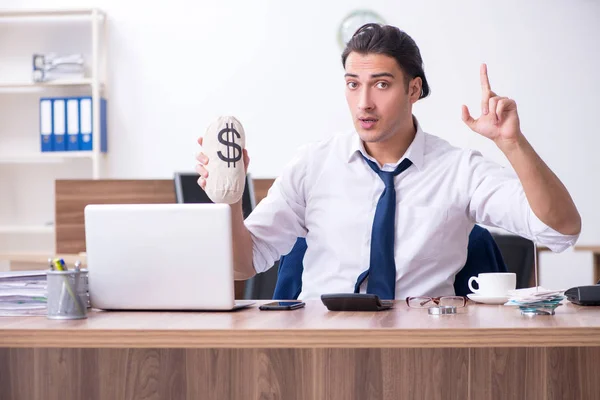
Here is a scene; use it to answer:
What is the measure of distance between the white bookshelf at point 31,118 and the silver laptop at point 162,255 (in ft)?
14.0

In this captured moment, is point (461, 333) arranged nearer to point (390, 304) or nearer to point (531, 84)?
point (390, 304)

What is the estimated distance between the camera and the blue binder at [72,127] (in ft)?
17.9

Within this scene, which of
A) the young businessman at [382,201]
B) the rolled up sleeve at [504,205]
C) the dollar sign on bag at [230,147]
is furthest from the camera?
the young businessman at [382,201]

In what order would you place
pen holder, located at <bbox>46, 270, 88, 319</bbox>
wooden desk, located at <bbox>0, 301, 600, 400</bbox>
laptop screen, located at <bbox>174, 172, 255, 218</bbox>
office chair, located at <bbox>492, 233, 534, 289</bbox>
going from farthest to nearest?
office chair, located at <bbox>492, 233, 534, 289</bbox>, laptop screen, located at <bbox>174, 172, 255, 218</bbox>, pen holder, located at <bbox>46, 270, 88, 319</bbox>, wooden desk, located at <bbox>0, 301, 600, 400</bbox>

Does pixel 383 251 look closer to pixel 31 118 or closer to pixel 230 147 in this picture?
pixel 230 147

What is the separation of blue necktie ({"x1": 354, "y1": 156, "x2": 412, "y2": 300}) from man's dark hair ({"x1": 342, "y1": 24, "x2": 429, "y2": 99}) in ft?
1.14

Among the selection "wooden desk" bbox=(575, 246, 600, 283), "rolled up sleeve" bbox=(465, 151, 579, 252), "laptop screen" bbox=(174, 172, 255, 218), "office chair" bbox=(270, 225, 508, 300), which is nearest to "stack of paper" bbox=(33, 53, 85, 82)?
"laptop screen" bbox=(174, 172, 255, 218)

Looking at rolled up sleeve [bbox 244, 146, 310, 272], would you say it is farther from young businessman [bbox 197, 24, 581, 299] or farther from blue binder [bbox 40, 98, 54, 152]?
blue binder [bbox 40, 98, 54, 152]

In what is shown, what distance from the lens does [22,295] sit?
5.12 feet

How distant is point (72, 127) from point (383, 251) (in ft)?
12.7

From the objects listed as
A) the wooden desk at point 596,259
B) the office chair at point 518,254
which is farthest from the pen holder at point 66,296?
the wooden desk at point 596,259

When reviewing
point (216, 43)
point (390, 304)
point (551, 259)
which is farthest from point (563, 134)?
point (390, 304)

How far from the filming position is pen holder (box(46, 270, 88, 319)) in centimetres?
146

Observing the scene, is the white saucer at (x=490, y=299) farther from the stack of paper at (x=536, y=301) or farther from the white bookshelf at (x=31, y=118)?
the white bookshelf at (x=31, y=118)
